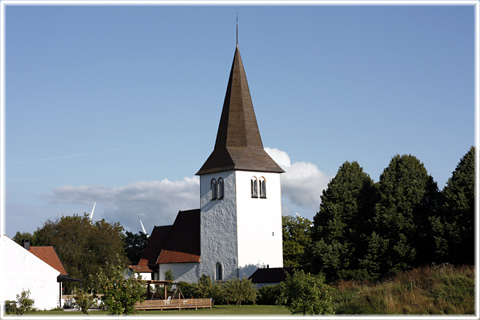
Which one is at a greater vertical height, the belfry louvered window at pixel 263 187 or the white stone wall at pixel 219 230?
the belfry louvered window at pixel 263 187

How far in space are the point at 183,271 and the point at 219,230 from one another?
5760 millimetres

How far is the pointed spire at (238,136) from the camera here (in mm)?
56562

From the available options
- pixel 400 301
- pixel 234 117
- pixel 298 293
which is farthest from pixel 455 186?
pixel 234 117

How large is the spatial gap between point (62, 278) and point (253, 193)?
1880cm

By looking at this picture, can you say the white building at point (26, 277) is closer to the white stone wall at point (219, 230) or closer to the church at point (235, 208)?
the church at point (235, 208)

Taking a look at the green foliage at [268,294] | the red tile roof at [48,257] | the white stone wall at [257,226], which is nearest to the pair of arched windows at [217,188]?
the white stone wall at [257,226]

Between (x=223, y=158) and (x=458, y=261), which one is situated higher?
(x=223, y=158)

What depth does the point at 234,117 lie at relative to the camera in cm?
5769

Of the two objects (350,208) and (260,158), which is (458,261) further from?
(260,158)

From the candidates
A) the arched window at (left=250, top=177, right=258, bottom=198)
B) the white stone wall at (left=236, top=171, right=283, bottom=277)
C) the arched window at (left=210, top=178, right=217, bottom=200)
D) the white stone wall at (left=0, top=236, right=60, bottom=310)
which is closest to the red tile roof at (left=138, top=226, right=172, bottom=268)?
the arched window at (left=210, top=178, right=217, bottom=200)

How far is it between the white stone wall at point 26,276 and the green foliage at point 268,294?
14.3m

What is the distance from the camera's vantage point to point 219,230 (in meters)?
55.9

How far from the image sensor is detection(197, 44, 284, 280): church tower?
54719 millimetres

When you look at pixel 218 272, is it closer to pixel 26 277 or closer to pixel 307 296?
pixel 26 277
